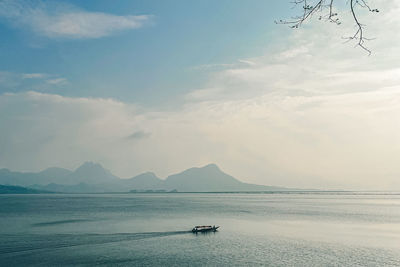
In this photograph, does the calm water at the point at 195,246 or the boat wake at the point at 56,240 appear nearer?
the calm water at the point at 195,246

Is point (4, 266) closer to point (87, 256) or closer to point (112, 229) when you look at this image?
point (87, 256)

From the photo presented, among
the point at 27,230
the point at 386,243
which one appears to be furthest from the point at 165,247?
the point at 386,243

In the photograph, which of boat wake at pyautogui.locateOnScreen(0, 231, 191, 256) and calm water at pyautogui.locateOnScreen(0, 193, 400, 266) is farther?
boat wake at pyautogui.locateOnScreen(0, 231, 191, 256)

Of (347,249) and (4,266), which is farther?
(347,249)

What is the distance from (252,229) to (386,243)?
30646 millimetres

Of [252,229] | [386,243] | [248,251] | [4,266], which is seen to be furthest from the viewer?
[252,229]

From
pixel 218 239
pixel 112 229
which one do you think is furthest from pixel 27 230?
pixel 218 239

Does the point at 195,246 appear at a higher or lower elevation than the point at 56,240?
lower

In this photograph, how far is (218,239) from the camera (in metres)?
70.5

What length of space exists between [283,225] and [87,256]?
59504 millimetres

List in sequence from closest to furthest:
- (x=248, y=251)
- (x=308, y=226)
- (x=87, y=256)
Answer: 1. (x=87, y=256)
2. (x=248, y=251)
3. (x=308, y=226)

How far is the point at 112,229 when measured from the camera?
3120 inches

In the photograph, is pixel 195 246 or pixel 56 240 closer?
pixel 195 246

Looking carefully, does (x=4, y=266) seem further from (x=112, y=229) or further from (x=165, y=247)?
(x=112, y=229)
